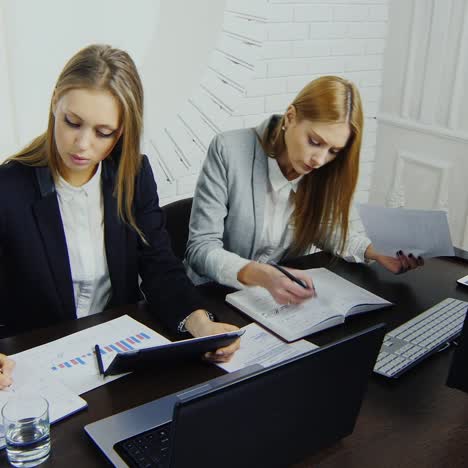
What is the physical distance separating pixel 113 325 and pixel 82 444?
1.19 feet

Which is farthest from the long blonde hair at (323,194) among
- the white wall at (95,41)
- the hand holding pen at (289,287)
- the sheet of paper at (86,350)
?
the white wall at (95,41)

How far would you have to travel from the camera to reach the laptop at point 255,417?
0.74 metres

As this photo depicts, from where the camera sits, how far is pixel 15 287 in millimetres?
1411

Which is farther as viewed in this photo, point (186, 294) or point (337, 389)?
point (186, 294)

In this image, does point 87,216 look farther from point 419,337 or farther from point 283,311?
point 419,337

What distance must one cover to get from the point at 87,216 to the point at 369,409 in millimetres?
801

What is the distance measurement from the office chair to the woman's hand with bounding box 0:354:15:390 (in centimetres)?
81

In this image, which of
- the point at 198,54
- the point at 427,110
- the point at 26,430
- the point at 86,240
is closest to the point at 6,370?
the point at 26,430

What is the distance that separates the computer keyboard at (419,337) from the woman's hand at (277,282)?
0.69 feet

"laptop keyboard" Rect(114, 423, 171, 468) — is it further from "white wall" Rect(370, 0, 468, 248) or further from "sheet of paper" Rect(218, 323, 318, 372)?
"white wall" Rect(370, 0, 468, 248)

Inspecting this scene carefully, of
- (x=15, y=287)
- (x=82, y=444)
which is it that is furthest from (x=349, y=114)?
(x=82, y=444)

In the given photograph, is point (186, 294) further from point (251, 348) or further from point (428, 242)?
point (428, 242)

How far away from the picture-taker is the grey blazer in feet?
5.67

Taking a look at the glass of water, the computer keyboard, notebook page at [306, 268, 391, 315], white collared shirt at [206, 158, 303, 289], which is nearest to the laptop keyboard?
the glass of water
